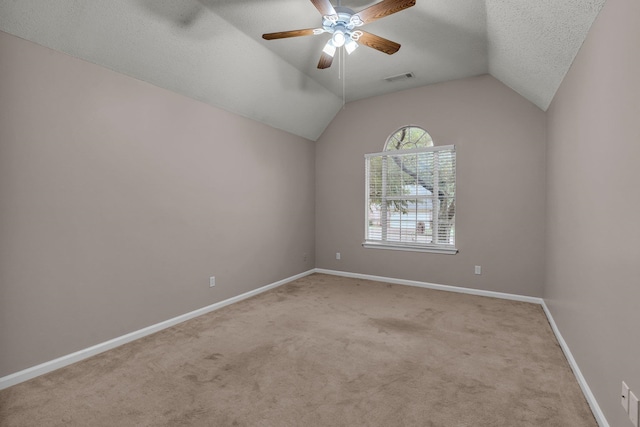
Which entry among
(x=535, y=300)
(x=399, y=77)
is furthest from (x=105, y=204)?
(x=535, y=300)

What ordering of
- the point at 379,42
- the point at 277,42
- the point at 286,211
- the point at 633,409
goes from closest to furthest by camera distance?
the point at 633,409 < the point at 379,42 < the point at 277,42 < the point at 286,211

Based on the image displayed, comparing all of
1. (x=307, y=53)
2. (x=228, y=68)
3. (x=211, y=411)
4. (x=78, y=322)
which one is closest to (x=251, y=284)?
(x=78, y=322)

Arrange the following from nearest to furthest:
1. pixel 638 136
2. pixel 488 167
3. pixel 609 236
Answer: pixel 638 136
pixel 609 236
pixel 488 167

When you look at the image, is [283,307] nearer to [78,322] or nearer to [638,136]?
[78,322]

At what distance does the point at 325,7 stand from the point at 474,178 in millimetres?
3051

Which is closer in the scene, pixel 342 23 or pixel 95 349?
pixel 342 23

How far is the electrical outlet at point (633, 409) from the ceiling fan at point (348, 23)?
2.40m

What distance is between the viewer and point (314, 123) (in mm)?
5078

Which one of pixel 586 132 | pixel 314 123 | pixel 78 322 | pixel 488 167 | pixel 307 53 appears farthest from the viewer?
pixel 314 123

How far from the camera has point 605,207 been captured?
1705 mm

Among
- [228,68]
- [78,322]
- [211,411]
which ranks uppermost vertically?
[228,68]

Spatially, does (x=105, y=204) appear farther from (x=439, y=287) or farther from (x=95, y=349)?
(x=439, y=287)

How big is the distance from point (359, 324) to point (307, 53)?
120 inches

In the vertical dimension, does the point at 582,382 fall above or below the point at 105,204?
below
